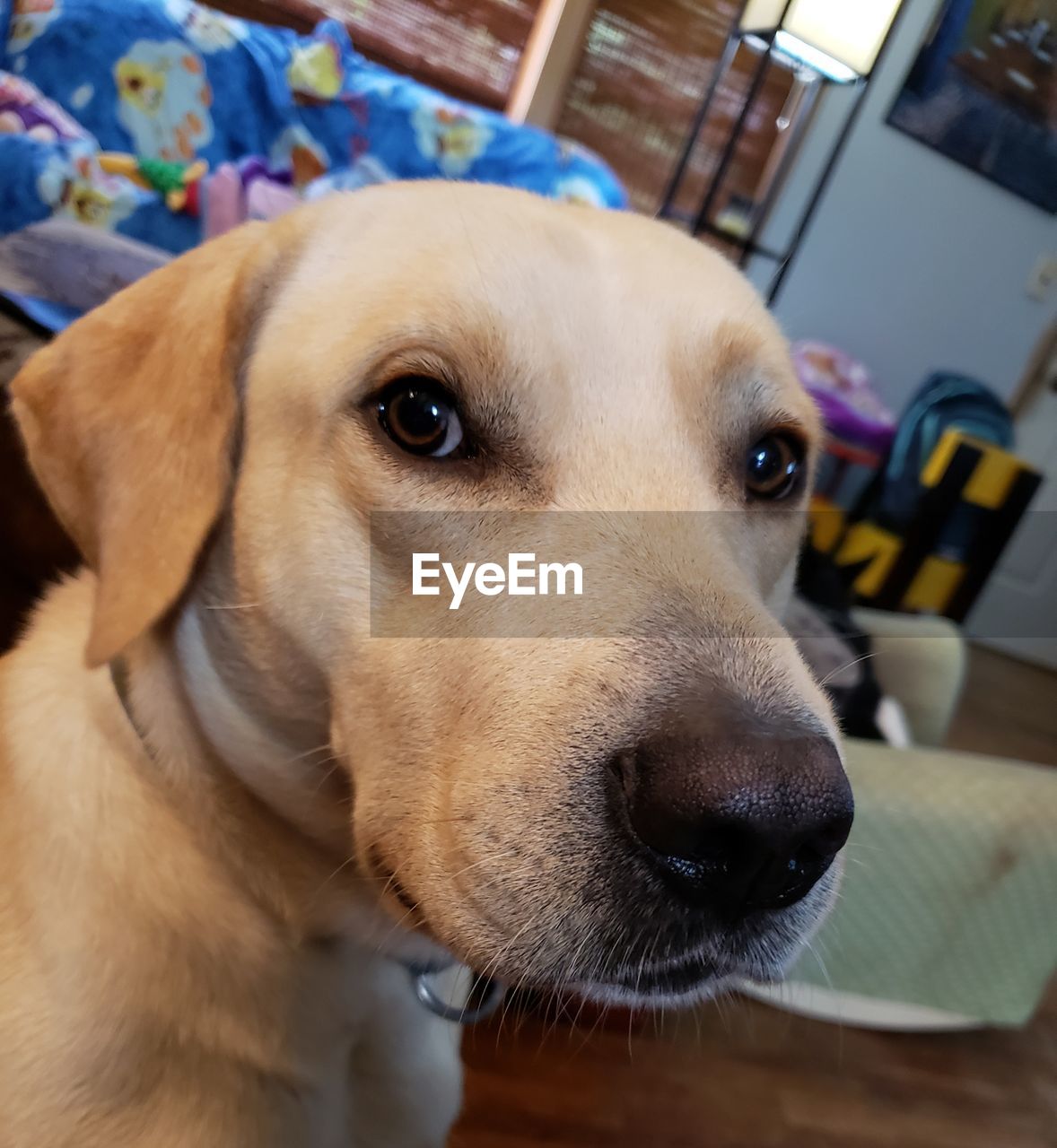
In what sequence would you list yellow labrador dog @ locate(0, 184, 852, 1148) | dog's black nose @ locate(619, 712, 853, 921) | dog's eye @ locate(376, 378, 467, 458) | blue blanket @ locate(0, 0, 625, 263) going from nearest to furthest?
1. dog's black nose @ locate(619, 712, 853, 921)
2. yellow labrador dog @ locate(0, 184, 852, 1148)
3. dog's eye @ locate(376, 378, 467, 458)
4. blue blanket @ locate(0, 0, 625, 263)

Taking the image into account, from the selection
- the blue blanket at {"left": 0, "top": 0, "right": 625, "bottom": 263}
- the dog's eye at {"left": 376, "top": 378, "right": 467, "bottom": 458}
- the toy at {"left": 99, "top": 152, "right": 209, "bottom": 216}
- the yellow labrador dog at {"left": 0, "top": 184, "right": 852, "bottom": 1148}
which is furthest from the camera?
the blue blanket at {"left": 0, "top": 0, "right": 625, "bottom": 263}

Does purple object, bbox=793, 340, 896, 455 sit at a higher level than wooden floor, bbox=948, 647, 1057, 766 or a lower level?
higher

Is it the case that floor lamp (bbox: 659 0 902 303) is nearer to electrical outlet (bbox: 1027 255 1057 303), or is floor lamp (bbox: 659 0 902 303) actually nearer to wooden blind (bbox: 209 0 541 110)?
wooden blind (bbox: 209 0 541 110)

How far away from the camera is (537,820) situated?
686 millimetres

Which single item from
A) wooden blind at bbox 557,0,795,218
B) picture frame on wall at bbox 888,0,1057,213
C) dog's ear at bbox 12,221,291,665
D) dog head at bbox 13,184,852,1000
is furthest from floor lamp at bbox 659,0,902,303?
dog's ear at bbox 12,221,291,665

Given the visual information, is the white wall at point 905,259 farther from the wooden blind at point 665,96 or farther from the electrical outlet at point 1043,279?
the wooden blind at point 665,96

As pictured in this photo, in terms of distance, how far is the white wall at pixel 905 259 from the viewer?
4949mm

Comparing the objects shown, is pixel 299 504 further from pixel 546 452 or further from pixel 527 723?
pixel 527 723

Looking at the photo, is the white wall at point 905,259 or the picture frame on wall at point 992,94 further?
the white wall at point 905,259

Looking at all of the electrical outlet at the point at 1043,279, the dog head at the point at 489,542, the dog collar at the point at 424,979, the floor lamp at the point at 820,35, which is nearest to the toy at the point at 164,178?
the dog head at the point at 489,542

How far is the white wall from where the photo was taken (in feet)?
16.2

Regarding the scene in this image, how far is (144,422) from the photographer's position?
36.9 inches

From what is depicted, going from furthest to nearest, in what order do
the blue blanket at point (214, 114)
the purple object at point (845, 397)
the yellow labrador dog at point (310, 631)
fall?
the purple object at point (845, 397) → the blue blanket at point (214, 114) → the yellow labrador dog at point (310, 631)

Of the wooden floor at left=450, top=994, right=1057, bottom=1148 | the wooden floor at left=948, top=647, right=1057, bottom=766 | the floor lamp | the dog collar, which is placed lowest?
the wooden floor at left=948, top=647, right=1057, bottom=766
